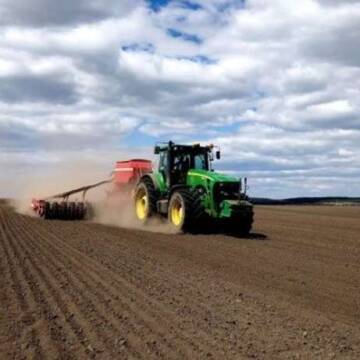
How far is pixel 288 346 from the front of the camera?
674cm

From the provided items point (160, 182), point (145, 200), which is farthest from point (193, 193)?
point (145, 200)

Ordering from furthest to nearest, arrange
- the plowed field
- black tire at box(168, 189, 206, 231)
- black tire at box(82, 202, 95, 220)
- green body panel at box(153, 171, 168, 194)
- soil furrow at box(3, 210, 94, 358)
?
black tire at box(82, 202, 95, 220)
green body panel at box(153, 171, 168, 194)
black tire at box(168, 189, 206, 231)
soil furrow at box(3, 210, 94, 358)
the plowed field

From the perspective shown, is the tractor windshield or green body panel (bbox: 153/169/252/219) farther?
the tractor windshield

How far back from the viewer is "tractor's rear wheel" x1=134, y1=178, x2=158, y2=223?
20866 millimetres

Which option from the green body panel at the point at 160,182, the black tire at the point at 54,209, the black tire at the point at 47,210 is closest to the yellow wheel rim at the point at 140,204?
the green body panel at the point at 160,182

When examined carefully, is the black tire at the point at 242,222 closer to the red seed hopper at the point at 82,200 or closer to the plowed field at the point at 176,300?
the plowed field at the point at 176,300

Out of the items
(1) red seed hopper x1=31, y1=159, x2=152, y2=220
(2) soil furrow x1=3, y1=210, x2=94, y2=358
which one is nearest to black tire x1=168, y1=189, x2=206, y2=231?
(1) red seed hopper x1=31, y1=159, x2=152, y2=220

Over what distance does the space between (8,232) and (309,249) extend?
A: 8.40 meters

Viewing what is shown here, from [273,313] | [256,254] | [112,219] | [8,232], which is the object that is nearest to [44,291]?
[273,313]

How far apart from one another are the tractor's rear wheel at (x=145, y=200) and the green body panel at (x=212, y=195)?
1.62 m

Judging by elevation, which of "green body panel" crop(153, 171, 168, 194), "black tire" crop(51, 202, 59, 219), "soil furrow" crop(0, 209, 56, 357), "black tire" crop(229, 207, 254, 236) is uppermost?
"green body panel" crop(153, 171, 168, 194)

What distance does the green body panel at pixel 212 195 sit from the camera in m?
18.0

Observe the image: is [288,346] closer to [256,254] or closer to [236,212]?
[256,254]

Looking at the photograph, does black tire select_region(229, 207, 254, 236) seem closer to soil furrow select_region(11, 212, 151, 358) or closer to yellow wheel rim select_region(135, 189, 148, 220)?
yellow wheel rim select_region(135, 189, 148, 220)
